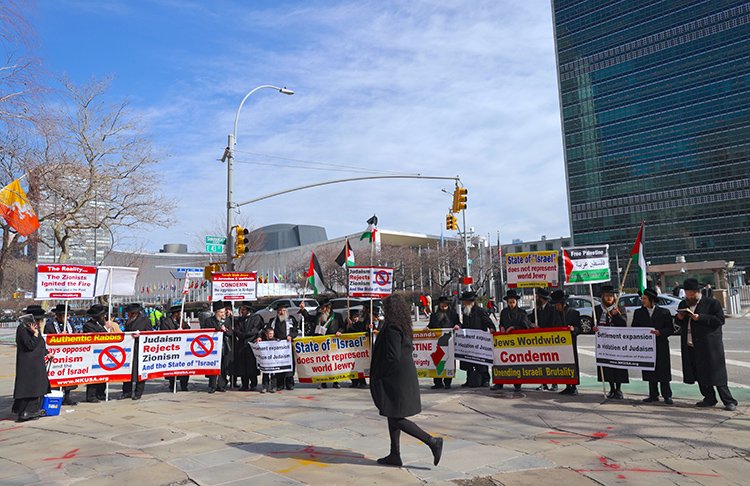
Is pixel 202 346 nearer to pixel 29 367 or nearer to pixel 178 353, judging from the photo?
pixel 178 353

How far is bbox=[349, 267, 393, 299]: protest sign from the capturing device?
12.2 m

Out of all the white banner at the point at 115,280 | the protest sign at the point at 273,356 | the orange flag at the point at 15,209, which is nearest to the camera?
the protest sign at the point at 273,356

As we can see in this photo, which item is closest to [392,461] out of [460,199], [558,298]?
[558,298]

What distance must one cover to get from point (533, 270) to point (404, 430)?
19.5ft

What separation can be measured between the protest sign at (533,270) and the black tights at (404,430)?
5.51 meters

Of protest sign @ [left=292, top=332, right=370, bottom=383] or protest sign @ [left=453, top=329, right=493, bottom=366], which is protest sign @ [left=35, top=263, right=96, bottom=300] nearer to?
protest sign @ [left=292, top=332, right=370, bottom=383]

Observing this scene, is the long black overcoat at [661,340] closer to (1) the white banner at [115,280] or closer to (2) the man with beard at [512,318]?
(2) the man with beard at [512,318]

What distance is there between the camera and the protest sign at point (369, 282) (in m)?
12.2

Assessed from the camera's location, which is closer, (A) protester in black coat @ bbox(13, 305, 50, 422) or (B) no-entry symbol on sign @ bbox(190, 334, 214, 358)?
(A) protester in black coat @ bbox(13, 305, 50, 422)

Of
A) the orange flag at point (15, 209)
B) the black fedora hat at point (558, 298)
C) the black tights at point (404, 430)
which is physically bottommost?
the black tights at point (404, 430)

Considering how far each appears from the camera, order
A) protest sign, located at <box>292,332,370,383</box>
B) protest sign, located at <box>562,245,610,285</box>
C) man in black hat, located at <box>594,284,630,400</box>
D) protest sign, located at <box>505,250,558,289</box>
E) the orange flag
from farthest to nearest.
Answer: the orange flag
protest sign, located at <box>292,332,370,383</box>
protest sign, located at <box>505,250,558,289</box>
protest sign, located at <box>562,245,610,285</box>
man in black hat, located at <box>594,284,630,400</box>

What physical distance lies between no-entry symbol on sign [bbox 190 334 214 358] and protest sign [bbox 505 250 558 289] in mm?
5977

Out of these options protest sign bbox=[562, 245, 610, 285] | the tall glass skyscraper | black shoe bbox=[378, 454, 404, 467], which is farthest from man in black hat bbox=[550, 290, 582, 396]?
Result: the tall glass skyscraper

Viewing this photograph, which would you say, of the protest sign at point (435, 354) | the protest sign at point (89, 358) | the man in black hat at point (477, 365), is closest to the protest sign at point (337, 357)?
the protest sign at point (435, 354)
